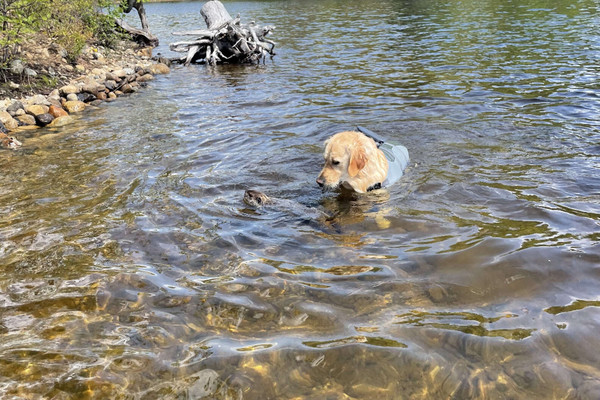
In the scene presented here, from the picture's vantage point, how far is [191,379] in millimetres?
2877

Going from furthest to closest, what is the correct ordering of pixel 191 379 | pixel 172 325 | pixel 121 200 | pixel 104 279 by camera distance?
pixel 121 200 → pixel 104 279 → pixel 172 325 → pixel 191 379

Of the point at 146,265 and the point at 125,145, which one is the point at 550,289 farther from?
the point at 125,145

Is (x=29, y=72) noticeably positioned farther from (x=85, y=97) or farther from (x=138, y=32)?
(x=138, y=32)

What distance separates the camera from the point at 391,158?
20.7 feet

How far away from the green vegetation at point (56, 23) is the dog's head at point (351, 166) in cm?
899

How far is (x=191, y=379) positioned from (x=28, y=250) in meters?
2.84

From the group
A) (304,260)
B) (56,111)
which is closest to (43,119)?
(56,111)

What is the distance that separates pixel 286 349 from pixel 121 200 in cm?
375

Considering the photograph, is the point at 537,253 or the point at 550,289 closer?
the point at 550,289

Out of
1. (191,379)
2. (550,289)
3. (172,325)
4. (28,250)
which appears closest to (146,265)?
(172,325)

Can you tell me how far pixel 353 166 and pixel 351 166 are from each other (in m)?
0.03

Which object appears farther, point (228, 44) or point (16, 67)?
point (228, 44)

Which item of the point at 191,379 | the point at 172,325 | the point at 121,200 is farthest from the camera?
the point at 121,200

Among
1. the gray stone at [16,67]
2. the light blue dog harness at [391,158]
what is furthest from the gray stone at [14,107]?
the light blue dog harness at [391,158]
